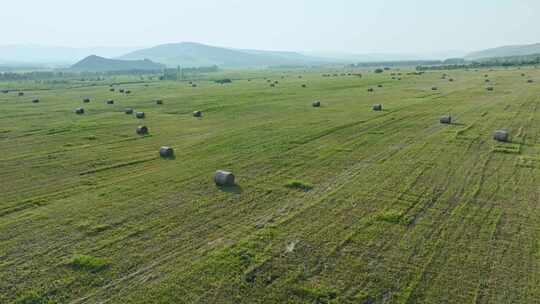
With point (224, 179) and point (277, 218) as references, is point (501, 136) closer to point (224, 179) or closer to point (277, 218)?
point (277, 218)

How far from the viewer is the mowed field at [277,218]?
9.09 meters

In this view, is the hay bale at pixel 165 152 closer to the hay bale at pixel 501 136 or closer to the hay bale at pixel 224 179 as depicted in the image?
the hay bale at pixel 224 179

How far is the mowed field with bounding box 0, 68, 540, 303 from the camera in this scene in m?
9.09

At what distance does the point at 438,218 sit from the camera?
40.5 ft

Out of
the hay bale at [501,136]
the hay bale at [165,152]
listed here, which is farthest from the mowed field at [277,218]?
the hay bale at [165,152]

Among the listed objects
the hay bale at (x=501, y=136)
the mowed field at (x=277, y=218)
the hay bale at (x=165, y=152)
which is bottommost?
the mowed field at (x=277, y=218)

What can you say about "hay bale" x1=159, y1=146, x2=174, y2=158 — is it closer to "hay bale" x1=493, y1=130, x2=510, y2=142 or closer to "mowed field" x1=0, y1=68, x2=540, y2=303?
"mowed field" x1=0, y1=68, x2=540, y2=303

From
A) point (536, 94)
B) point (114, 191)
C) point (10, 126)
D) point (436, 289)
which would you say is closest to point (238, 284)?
point (436, 289)

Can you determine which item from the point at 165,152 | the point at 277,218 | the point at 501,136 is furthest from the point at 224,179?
the point at 501,136

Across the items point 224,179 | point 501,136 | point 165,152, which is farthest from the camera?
point 501,136

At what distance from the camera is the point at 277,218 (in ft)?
41.5

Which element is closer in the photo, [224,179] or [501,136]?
[224,179]

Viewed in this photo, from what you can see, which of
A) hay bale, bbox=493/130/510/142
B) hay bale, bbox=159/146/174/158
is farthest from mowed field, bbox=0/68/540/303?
hay bale, bbox=159/146/174/158

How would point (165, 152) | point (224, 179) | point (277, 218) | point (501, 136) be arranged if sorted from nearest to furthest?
point (277, 218)
point (224, 179)
point (165, 152)
point (501, 136)
